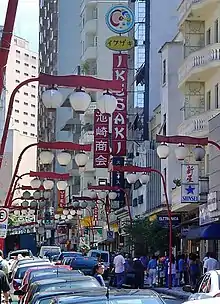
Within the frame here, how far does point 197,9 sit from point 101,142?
22.1 meters

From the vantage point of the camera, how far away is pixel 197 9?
49156 millimetres

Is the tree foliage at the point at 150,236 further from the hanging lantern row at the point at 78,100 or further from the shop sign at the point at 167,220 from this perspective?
the hanging lantern row at the point at 78,100

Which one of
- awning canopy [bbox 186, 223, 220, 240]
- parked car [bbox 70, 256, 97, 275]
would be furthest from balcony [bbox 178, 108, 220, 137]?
parked car [bbox 70, 256, 97, 275]

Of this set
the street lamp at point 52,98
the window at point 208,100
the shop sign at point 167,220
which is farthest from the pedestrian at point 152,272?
the street lamp at point 52,98

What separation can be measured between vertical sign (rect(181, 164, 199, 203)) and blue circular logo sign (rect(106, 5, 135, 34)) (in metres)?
35.9

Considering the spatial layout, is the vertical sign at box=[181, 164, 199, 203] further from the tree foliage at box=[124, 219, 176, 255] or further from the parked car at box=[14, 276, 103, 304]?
the parked car at box=[14, 276, 103, 304]

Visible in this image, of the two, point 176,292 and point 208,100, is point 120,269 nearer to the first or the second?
point 176,292

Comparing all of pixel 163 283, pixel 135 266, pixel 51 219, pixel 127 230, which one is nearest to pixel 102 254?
pixel 127 230

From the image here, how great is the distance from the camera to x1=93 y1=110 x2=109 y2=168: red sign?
2677 inches

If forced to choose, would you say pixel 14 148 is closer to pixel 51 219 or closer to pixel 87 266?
pixel 51 219

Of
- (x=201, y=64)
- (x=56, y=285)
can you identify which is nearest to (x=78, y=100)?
(x=56, y=285)

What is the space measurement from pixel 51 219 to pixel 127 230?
192 feet

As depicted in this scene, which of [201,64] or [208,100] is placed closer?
[201,64]

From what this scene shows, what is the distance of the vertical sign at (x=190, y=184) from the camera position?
44750mm
